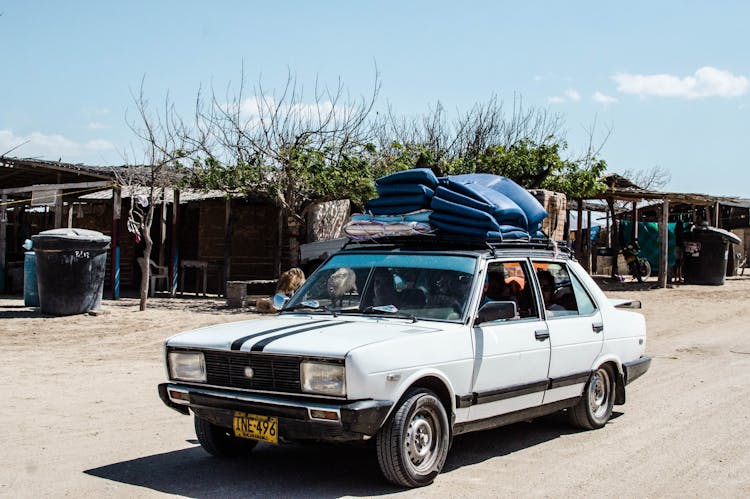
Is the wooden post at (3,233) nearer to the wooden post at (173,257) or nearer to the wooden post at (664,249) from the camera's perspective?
the wooden post at (173,257)

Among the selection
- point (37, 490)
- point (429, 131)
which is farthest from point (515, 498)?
point (429, 131)

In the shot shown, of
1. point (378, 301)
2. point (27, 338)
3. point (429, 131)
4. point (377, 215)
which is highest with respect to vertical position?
point (429, 131)

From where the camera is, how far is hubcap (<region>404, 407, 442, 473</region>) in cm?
504

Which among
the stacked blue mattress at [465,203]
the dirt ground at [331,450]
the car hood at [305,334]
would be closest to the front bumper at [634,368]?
the dirt ground at [331,450]

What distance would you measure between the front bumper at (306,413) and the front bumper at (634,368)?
335cm

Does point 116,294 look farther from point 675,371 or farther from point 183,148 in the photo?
point 675,371

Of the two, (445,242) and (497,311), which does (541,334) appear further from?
(445,242)

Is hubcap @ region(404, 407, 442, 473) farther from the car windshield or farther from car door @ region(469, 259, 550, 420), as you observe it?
the car windshield

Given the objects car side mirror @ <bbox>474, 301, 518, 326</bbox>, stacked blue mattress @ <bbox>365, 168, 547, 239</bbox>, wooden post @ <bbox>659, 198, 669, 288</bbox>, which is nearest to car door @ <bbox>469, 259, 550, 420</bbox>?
car side mirror @ <bbox>474, 301, 518, 326</bbox>

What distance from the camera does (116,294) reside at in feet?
60.8

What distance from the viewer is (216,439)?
5770 millimetres

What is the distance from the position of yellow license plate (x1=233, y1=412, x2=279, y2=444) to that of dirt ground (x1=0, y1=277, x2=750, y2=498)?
1.16ft

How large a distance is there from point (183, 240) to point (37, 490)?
1865cm

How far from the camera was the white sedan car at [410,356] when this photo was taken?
4.82 meters
